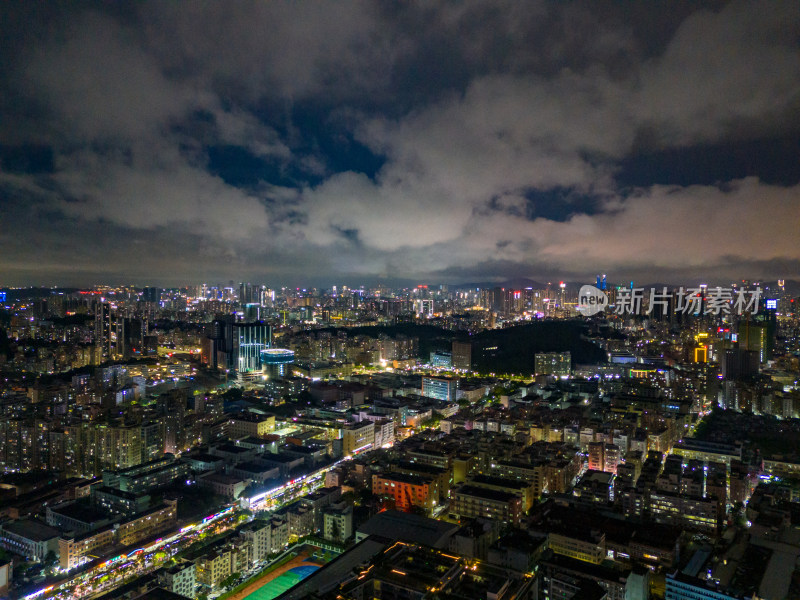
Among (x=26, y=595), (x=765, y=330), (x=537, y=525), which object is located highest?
(x=765, y=330)

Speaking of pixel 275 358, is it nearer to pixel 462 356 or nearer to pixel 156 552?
pixel 462 356

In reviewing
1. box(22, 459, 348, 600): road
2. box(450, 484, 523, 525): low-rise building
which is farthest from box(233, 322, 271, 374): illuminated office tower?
box(450, 484, 523, 525): low-rise building

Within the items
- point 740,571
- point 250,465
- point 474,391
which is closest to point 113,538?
point 250,465

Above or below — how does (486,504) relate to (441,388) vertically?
below

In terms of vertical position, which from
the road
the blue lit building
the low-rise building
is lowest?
the road

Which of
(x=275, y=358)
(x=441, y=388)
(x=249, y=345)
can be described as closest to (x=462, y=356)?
(x=441, y=388)

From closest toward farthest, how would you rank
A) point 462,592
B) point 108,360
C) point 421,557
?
1. point 462,592
2. point 421,557
3. point 108,360

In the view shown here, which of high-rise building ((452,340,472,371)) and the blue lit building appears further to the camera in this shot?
high-rise building ((452,340,472,371))

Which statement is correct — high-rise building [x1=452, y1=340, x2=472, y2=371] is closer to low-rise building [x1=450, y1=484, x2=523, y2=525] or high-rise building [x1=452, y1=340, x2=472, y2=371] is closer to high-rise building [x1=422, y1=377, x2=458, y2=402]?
high-rise building [x1=422, y1=377, x2=458, y2=402]

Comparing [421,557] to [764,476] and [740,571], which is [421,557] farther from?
[764,476]
